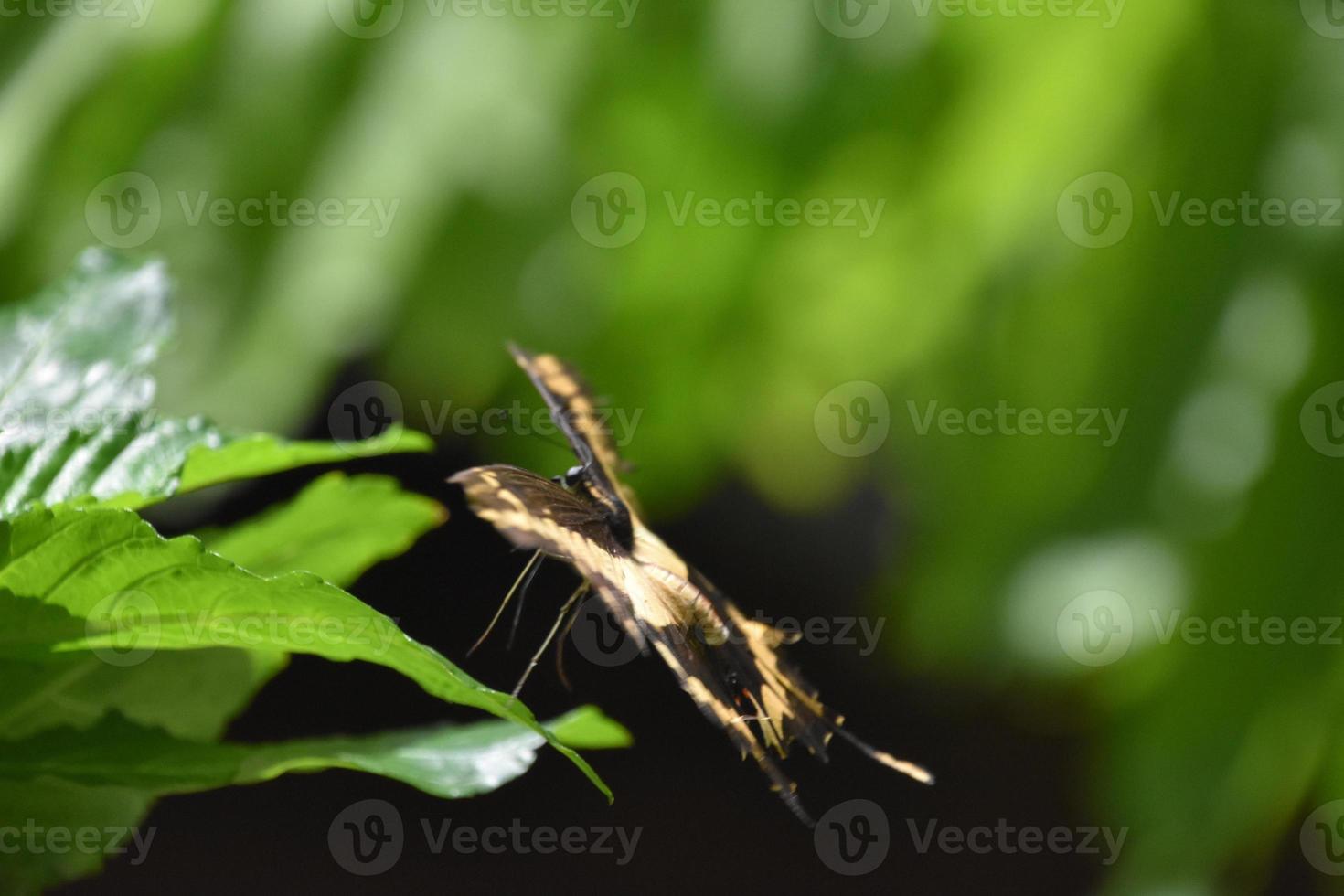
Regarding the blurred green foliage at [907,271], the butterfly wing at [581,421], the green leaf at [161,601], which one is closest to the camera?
the green leaf at [161,601]

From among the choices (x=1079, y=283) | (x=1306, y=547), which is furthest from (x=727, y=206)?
(x=1306, y=547)

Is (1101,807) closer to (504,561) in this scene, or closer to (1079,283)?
(1079,283)

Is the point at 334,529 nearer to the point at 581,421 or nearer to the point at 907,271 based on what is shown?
the point at 581,421

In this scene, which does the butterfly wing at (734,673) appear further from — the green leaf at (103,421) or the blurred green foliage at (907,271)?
the blurred green foliage at (907,271)

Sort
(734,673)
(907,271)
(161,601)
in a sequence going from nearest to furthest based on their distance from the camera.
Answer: (161,601) → (734,673) → (907,271)

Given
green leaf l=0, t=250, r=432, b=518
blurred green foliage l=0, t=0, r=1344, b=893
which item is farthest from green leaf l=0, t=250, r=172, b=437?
blurred green foliage l=0, t=0, r=1344, b=893

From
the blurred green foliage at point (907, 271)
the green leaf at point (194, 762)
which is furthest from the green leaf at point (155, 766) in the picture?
the blurred green foliage at point (907, 271)

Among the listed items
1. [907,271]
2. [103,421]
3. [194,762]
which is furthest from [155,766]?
[907,271]
